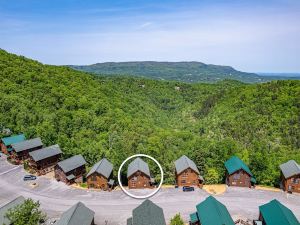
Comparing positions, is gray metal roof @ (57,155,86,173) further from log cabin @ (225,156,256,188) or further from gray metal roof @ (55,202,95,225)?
log cabin @ (225,156,256,188)

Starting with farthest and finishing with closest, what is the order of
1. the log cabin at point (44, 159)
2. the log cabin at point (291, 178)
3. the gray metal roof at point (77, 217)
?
the log cabin at point (44, 159), the log cabin at point (291, 178), the gray metal roof at point (77, 217)

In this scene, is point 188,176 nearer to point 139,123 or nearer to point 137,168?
point 137,168

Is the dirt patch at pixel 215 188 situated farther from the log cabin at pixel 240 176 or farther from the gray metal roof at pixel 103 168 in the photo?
the gray metal roof at pixel 103 168

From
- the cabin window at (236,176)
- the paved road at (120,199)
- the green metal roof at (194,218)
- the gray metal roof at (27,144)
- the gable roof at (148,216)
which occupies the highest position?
the gray metal roof at (27,144)

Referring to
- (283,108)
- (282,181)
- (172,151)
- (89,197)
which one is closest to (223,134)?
(283,108)

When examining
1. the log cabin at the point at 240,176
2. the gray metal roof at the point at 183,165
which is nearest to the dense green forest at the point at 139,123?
the log cabin at the point at 240,176

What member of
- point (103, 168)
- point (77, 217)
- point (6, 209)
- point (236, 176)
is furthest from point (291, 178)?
point (6, 209)
